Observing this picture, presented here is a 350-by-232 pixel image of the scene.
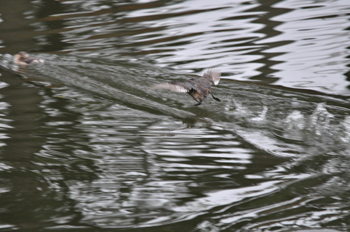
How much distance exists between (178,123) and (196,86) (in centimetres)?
58

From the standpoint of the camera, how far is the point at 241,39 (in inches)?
361

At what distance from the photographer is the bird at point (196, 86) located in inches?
233

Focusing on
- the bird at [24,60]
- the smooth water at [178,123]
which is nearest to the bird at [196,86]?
the smooth water at [178,123]

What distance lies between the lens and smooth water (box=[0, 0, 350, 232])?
4.09 m

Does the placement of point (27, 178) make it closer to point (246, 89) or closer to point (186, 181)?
point (186, 181)

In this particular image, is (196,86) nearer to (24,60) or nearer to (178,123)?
(178,123)

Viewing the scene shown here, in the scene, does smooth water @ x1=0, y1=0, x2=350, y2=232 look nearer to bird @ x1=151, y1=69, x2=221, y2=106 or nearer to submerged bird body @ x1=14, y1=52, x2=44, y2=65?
submerged bird body @ x1=14, y1=52, x2=44, y2=65

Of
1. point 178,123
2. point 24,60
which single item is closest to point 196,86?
point 178,123

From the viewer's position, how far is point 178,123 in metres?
6.04

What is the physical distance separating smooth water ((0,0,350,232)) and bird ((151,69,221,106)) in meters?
0.28

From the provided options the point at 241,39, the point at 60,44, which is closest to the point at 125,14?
the point at 60,44

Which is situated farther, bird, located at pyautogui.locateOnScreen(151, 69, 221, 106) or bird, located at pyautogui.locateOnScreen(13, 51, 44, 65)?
bird, located at pyautogui.locateOnScreen(13, 51, 44, 65)

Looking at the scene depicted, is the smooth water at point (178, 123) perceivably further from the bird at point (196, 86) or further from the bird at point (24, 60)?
the bird at point (196, 86)

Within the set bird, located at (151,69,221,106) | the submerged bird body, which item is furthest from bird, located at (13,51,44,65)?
bird, located at (151,69,221,106)
